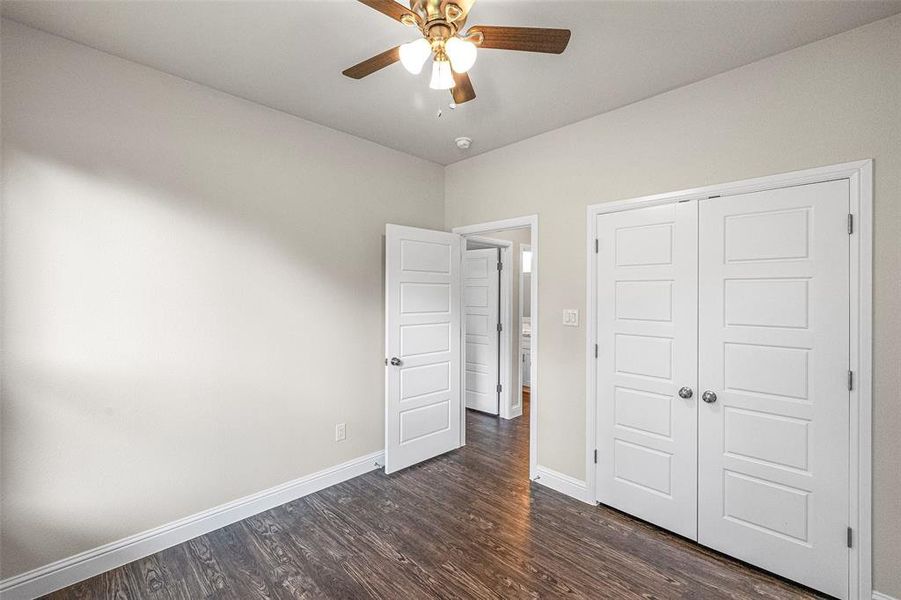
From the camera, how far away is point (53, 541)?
1.96 metres

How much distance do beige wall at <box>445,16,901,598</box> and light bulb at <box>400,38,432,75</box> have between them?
5.72ft

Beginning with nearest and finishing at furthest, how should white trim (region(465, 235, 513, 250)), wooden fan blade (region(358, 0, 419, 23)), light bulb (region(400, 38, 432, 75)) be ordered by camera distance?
1. wooden fan blade (region(358, 0, 419, 23))
2. light bulb (region(400, 38, 432, 75))
3. white trim (region(465, 235, 513, 250))

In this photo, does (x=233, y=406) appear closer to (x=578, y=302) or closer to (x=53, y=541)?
(x=53, y=541)

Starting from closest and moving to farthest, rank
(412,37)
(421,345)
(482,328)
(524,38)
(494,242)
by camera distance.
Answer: (524,38)
(412,37)
(421,345)
(494,242)
(482,328)

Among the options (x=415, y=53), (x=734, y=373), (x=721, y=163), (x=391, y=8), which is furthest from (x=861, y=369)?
(x=391, y=8)

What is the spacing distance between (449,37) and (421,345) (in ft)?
7.89

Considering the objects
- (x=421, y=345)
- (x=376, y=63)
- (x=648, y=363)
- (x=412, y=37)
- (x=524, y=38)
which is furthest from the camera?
(x=421, y=345)

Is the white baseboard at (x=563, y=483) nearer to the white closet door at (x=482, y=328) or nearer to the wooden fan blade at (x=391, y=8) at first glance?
the white closet door at (x=482, y=328)

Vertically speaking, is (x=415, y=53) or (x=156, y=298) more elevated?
(x=415, y=53)

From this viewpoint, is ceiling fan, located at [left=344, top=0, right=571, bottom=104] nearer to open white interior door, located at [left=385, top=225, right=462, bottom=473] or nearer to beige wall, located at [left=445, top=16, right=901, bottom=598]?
beige wall, located at [left=445, top=16, right=901, bottom=598]

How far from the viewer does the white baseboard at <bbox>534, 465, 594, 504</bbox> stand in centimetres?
283

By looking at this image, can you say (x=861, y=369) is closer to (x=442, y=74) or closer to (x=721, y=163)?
(x=721, y=163)

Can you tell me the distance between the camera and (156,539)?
2.25 metres

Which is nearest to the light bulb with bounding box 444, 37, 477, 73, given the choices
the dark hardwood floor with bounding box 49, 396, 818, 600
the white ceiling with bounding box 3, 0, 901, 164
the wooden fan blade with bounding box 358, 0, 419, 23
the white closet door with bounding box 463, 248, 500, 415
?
the wooden fan blade with bounding box 358, 0, 419, 23
